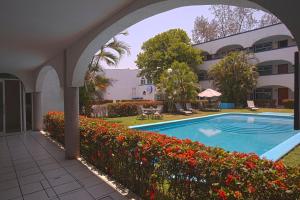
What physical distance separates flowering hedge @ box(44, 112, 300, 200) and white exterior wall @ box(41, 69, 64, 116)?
29.5 feet

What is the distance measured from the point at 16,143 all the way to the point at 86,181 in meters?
6.12

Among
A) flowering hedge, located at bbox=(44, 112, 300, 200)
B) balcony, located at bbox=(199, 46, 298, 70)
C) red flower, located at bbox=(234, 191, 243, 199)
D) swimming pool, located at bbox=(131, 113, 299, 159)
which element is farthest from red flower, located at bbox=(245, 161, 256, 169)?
balcony, located at bbox=(199, 46, 298, 70)

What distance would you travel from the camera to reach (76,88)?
6996 mm

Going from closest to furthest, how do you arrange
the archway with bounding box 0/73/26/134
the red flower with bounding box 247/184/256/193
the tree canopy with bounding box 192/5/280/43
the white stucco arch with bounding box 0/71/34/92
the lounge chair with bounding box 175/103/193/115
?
1. the red flower with bounding box 247/184/256/193
2. the white stucco arch with bounding box 0/71/34/92
3. the archway with bounding box 0/73/26/134
4. the lounge chair with bounding box 175/103/193/115
5. the tree canopy with bounding box 192/5/280/43

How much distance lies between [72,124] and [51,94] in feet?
24.6

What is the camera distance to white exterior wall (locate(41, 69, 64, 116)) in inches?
517

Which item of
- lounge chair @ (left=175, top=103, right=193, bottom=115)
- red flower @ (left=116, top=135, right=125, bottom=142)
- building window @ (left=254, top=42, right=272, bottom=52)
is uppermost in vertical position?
building window @ (left=254, top=42, right=272, bottom=52)

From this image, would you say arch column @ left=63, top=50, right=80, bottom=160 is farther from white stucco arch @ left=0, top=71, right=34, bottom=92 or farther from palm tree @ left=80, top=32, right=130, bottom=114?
palm tree @ left=80, top=32, right=130, bottom=114

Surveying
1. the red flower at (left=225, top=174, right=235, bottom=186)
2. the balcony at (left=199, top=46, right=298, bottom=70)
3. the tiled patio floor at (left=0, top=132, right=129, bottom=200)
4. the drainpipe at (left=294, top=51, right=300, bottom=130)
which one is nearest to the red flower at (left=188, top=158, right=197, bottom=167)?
the red flower at (left=225, top=174, right=235, bottom=186)

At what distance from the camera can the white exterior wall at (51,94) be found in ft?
43.1

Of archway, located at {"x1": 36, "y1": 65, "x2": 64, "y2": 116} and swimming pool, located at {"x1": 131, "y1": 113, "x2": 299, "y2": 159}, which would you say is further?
archway, located at {"x1": 36, "y1": 65, "x2": 64, "y2": 116}

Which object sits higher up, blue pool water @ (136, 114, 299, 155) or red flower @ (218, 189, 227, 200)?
red flower @ (218, 189, 227, 200)

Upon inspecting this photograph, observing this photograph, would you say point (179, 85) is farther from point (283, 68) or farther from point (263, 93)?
point (283, 68)

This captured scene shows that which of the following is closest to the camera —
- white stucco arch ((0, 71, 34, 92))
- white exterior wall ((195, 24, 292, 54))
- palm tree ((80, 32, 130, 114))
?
white stucco arch ((0, 71, 34, 92))
